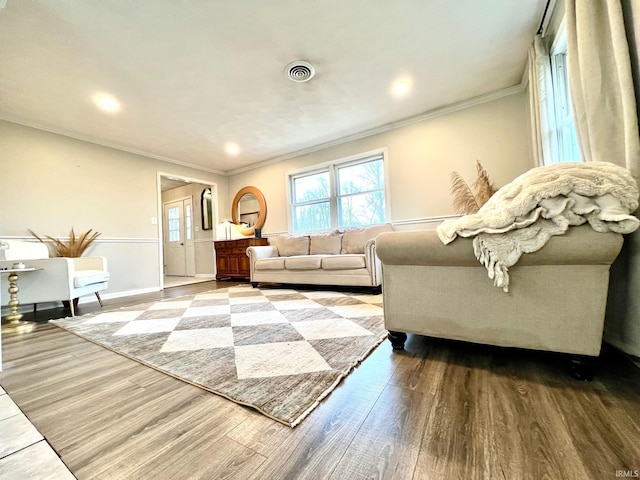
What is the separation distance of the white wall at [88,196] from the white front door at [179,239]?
1.75 meters

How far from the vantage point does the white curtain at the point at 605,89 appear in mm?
1065

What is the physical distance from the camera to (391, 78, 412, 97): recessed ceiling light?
Answer: 2723 mm

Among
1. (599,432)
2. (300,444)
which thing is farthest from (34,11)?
(599,432)

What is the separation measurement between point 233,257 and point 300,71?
10.7ft

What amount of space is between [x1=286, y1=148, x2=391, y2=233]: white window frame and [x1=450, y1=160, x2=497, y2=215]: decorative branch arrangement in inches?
35.3

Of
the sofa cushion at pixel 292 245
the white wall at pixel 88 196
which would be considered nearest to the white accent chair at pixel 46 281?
the white wall at pixel 88 196

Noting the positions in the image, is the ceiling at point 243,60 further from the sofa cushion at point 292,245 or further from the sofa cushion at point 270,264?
the sofa cushion at point 270,264

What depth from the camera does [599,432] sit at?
74cm

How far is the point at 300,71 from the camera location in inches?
96.7

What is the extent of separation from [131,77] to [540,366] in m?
3.71

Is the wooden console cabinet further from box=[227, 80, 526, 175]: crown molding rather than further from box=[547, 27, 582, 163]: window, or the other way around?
box=[547, 27, 582, 163]: window

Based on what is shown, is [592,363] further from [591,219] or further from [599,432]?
[591,219]

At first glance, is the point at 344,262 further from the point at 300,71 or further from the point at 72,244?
the point at 72,244

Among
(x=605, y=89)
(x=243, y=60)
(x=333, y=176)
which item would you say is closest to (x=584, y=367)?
(x=605, y=89)
